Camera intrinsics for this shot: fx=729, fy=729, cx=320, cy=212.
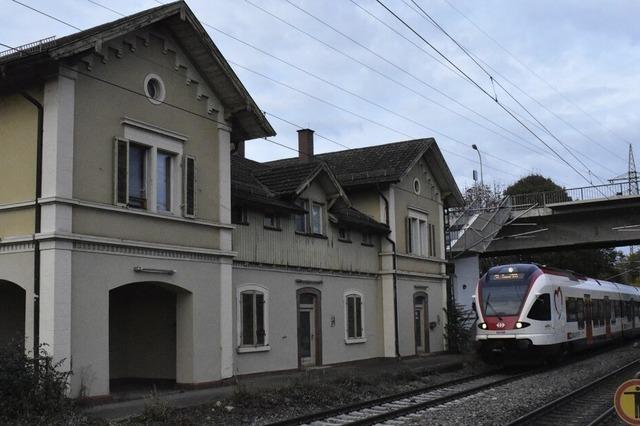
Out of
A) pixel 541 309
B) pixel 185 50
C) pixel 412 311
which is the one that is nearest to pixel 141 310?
pixel 185 50

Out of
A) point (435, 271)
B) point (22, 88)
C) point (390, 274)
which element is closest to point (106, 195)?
point (22, 88)

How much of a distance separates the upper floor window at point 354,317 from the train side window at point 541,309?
5.88 metres

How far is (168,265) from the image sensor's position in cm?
1589

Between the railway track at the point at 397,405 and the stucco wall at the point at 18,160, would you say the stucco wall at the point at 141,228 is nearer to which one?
the stucco wall at the point at 18,160

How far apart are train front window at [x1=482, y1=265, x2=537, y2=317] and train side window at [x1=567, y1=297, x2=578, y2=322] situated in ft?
7.74

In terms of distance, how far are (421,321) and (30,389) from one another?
1849cm

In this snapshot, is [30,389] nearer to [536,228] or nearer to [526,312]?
[526,312]

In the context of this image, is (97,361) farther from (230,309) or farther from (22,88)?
(22,88)

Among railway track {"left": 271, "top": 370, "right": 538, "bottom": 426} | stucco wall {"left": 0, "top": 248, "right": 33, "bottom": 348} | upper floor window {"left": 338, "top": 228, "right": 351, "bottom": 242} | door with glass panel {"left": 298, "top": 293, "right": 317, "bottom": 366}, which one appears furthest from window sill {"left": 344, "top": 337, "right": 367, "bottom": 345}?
stucco wall {"left": 0, "top": 248, "right": 33, "bottom": 348}

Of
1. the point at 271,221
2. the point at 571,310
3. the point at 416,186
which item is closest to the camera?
the point at 271,221

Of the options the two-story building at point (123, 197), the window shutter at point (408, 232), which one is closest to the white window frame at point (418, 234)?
the window shutter at point (408, 232)

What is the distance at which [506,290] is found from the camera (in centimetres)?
2128

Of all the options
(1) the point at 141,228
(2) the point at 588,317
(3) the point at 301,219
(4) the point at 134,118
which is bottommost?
(2) the point at 588,317

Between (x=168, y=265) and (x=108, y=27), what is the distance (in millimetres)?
5112
